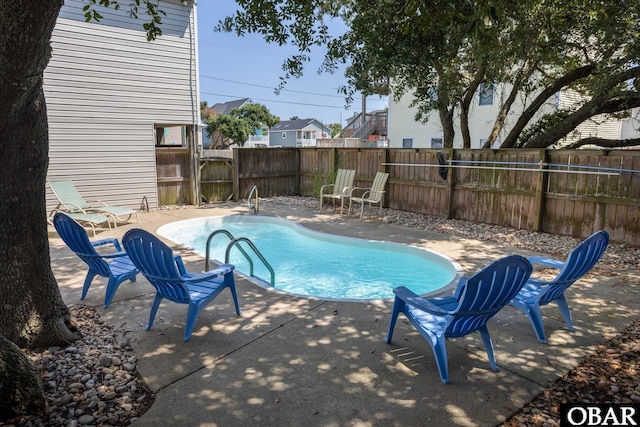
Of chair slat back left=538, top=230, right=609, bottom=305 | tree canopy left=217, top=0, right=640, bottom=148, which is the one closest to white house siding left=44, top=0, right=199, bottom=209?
tree canopy left=217, top=0, right=640, bottom=148

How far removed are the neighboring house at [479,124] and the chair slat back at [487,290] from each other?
36.2 ft

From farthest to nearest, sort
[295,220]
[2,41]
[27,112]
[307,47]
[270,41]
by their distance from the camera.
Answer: [295,220] < [307,47] < [270,41] < [27,112] < [2,41]

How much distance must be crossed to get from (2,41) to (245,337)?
2441 mm

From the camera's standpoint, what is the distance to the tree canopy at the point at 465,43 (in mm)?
4285

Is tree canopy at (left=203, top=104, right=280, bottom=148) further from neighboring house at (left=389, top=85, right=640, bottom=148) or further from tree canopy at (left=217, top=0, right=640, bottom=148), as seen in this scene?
tree canopy at (left=217, top=0, right=640, bottom=148)

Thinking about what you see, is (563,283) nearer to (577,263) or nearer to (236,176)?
(577,263)

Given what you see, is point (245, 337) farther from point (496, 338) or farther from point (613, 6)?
point (613, 6)

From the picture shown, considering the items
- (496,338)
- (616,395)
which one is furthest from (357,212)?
(616,395)

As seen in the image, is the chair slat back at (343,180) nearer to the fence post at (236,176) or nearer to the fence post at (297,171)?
the fence post at (297,171)

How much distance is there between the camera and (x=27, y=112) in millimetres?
2693

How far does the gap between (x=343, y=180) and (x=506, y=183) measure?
3712 millimetres

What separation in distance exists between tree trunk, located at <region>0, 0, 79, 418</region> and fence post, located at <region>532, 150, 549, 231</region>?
7.03 metres

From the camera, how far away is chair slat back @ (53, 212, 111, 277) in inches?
152

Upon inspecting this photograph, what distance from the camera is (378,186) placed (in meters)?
9.50
